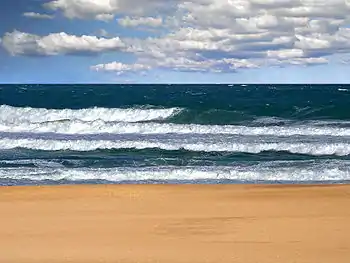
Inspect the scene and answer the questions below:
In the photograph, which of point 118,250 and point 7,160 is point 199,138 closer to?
point 7,160

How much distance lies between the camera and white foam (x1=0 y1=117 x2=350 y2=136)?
64.3ft

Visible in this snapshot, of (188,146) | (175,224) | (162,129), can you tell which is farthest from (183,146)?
(175,224)

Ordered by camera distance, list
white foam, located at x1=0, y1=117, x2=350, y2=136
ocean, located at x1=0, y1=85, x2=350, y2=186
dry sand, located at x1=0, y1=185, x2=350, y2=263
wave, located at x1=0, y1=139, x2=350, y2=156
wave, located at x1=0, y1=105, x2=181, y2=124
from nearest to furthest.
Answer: dry sand, located at x1=0, y1=185, x2=350, y2=263, ocean, located at x1=0, y1=85, x2=350, y2=186, wave, located at x1=0, y1=139, x2=350, y2=156, white foam, located at x1=0, y1=117, x2=350, y2=136, wave, located at x1=0, y1=105, x2=181, y2=124

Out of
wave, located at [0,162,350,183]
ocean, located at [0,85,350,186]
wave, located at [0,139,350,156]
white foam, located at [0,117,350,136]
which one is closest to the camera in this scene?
wave, located at [0,162,350,183]

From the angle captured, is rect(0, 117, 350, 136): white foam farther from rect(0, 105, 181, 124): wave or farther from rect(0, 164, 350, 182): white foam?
rect(0, 164, 350, 182): white foam

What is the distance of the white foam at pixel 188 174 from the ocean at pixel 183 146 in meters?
0.02

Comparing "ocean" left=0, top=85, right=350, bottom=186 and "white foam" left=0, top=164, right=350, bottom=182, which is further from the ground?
"ocean" left=0, top=85, right=350, bottom=186

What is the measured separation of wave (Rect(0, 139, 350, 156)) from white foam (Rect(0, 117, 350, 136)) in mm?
3269

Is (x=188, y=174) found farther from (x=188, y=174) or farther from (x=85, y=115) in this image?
(x=85, y=115)

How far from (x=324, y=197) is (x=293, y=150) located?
21.6ft

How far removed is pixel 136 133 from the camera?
2042 centimetres

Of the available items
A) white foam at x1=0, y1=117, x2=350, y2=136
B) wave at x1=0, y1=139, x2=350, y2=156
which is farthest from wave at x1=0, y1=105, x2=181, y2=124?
wave at x1=0, y1=139, x2=350, y2=156

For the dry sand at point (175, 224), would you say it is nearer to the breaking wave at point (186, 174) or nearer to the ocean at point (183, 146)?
the breaking wave at point (186, 174)

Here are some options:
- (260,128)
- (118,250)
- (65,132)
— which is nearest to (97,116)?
(65,132)
